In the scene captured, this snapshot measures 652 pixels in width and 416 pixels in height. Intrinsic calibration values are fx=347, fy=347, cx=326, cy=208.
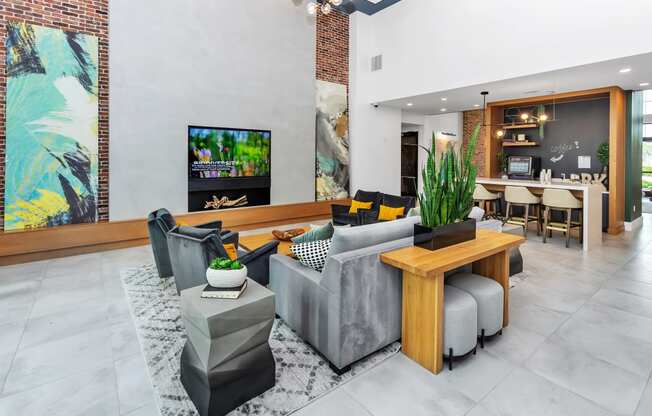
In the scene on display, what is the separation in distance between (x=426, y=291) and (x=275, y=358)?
1151 millimetres

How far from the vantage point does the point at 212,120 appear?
6.25 metres

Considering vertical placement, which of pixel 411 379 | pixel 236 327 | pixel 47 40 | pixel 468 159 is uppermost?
pixel 47 40

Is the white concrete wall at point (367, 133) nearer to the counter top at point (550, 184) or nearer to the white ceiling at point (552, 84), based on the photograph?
the white ceiling at point (552, 84)

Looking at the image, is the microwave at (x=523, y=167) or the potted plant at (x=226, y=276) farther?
the microwave at (x=523, y=167)

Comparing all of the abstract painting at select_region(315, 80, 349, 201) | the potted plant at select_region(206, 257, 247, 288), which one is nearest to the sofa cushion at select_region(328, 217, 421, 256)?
the potted plant at select_region(206, 257, 247, 288)

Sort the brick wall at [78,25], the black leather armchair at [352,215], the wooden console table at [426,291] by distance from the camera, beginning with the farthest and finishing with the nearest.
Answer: the black leather armchair at [352,215] < the brick wall at [78,25] < the wooden console table at [426,291]

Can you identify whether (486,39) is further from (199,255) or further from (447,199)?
(199,255)

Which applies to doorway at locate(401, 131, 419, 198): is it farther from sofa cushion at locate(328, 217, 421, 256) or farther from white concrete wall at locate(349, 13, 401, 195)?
sofa cushion at locate(328, 217, 421, 256)

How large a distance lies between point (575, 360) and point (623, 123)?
629 centimetres

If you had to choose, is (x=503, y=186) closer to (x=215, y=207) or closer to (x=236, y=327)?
(x=215, y=207)

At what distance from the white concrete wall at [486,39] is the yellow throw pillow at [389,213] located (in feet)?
8.64

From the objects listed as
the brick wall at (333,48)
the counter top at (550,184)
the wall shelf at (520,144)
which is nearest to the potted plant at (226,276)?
the counter top at (550,184)

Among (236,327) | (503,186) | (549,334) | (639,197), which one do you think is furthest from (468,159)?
(639,197)

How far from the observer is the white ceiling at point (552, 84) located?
5004 millimetres
